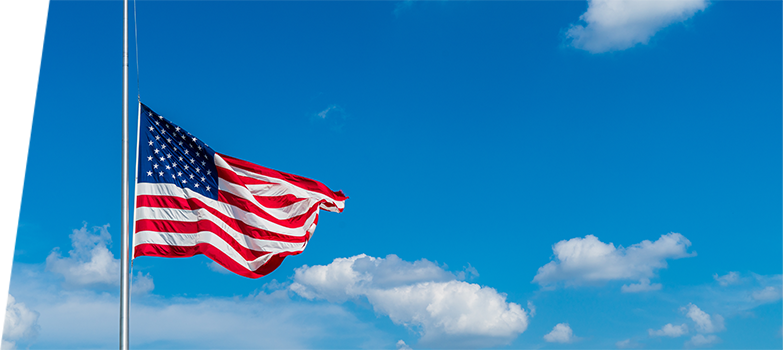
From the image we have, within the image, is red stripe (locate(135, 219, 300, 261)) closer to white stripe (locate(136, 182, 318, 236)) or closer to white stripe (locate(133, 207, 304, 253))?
white stripe (locate(133, 207, 304, 253))

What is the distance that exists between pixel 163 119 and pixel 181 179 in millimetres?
2332

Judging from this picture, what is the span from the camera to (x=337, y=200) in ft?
103

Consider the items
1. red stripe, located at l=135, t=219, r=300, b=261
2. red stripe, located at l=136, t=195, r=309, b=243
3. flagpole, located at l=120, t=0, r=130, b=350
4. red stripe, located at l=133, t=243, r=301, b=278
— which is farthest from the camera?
red stripe, located at l=136, t=195, r=309, b=243

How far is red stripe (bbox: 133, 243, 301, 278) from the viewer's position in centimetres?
2575

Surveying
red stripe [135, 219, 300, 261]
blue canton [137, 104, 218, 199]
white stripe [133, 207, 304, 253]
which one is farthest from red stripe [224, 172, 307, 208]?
red stripe [135, 219, 300, 261]

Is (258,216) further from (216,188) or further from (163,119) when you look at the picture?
(163,119)

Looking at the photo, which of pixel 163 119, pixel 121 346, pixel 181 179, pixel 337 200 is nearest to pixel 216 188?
pixel 181 179

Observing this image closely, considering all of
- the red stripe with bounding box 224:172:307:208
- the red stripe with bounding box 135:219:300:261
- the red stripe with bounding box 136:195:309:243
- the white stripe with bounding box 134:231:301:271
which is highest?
the red stripe with bounding box 224:172:307:208

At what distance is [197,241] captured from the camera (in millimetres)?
27172

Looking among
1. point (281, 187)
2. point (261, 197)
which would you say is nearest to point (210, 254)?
point (261, 197)

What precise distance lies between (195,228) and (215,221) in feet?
3.10

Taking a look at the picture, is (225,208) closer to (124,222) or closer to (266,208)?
(266,208)

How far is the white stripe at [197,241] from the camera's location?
25.8 m

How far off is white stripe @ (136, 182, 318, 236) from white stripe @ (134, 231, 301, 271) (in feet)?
3.59
